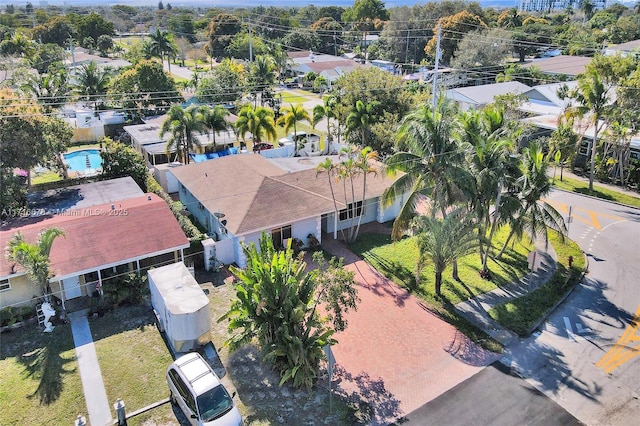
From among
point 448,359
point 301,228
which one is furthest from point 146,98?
point 448,359

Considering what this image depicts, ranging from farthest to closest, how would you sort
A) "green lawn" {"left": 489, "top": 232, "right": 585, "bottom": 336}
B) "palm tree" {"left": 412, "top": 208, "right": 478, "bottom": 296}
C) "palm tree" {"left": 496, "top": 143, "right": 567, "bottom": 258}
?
"palm tree" {"left": 496, "top": 143, "right": 567, "bottom": 258}
"palm tree" {"left": 412, "top": 208, "right": 478, "bottom": 296}
"green lawn" {"left": 489, "top": 232, "right": 585, "bottom": 336}

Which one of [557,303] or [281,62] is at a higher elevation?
[281,62]

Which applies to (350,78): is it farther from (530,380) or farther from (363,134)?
(530,380)

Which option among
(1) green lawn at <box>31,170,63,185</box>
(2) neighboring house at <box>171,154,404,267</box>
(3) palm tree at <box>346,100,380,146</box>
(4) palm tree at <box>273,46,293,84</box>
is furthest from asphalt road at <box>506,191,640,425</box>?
(4) palm tree at <box>273,46,293,84</box>

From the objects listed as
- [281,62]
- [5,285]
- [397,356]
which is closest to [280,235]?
[397,356]

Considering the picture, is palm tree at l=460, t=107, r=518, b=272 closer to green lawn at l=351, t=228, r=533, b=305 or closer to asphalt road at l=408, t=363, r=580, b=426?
green lawn at l=351, t=228, r=533, b=305

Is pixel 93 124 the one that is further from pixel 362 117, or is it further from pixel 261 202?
pixel 261 202

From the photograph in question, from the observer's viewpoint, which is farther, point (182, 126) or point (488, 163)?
point (182, 126)
